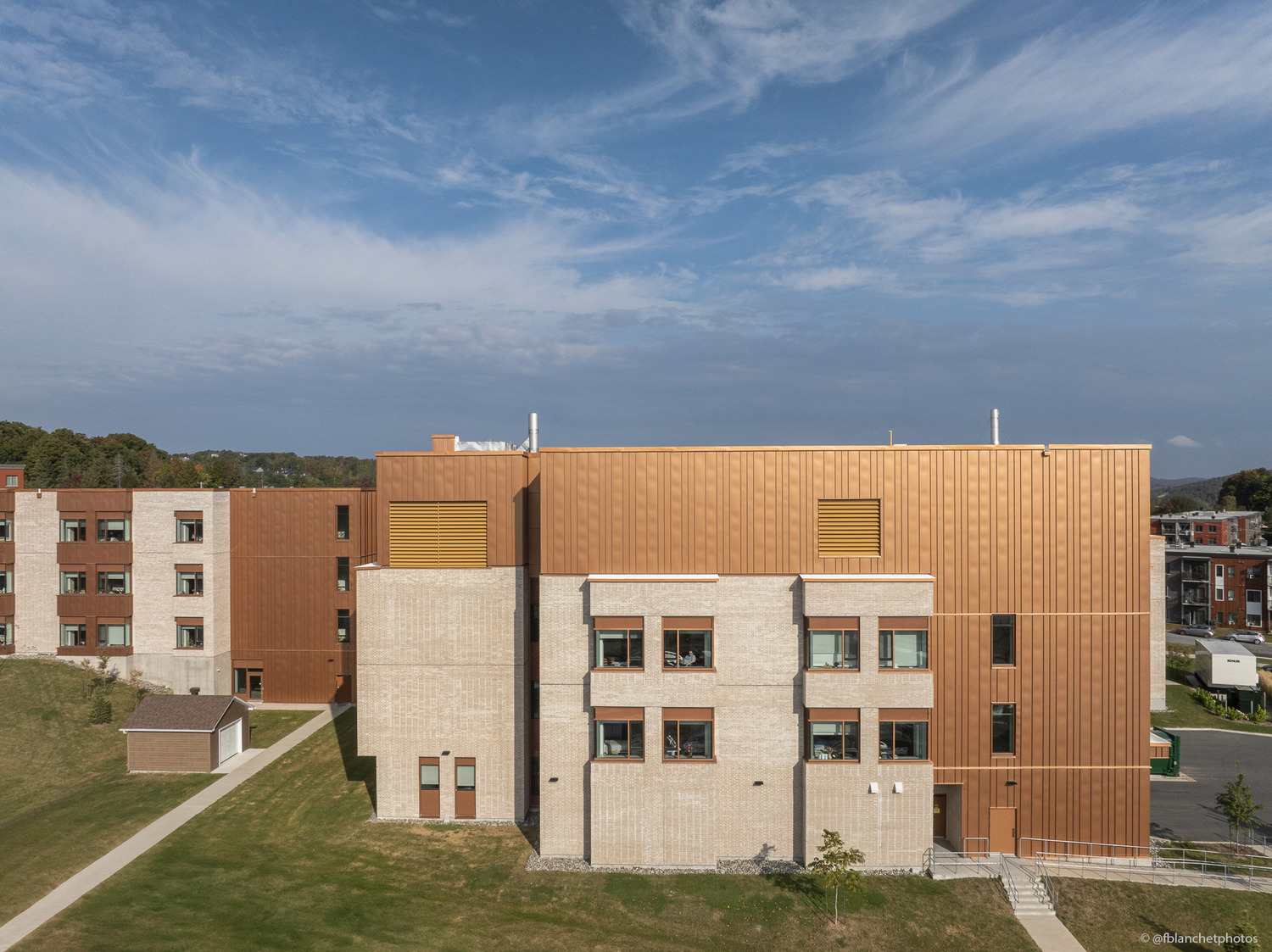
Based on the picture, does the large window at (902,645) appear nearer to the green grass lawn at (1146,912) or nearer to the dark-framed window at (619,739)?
the green grass lawn at (1146,912)

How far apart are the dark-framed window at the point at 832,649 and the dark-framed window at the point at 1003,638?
16.7ft

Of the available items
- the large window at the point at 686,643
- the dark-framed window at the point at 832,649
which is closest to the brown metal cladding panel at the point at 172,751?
the large window at the point at 686,643

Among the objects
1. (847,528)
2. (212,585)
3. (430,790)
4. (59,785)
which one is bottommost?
(59,785)

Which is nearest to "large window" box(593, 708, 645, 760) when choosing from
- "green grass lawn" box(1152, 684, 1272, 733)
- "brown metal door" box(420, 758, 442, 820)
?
"brown metal door" box(420, 758, 442, 820)

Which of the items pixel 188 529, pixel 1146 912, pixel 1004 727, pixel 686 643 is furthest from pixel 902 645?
pixel 188 529

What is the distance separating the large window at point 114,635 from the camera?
37875 millimetres

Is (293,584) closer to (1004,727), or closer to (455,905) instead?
(455,905)

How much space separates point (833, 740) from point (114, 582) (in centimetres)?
4087

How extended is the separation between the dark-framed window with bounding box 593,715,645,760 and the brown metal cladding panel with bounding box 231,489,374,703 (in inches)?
851

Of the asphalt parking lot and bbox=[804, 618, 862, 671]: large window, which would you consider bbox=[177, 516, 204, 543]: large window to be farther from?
the asphalt parking lot

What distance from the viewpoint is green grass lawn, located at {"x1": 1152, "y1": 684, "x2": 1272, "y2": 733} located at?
38719mm

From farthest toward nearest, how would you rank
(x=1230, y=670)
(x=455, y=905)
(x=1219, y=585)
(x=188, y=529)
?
(x=1219, y=585)
(x=1230, y=670)
(x=188, y=529)
(x=455, y=905)

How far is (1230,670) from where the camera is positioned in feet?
139

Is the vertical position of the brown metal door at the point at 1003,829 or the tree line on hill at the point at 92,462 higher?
Result: the tree line on hill at the point at 92,462
